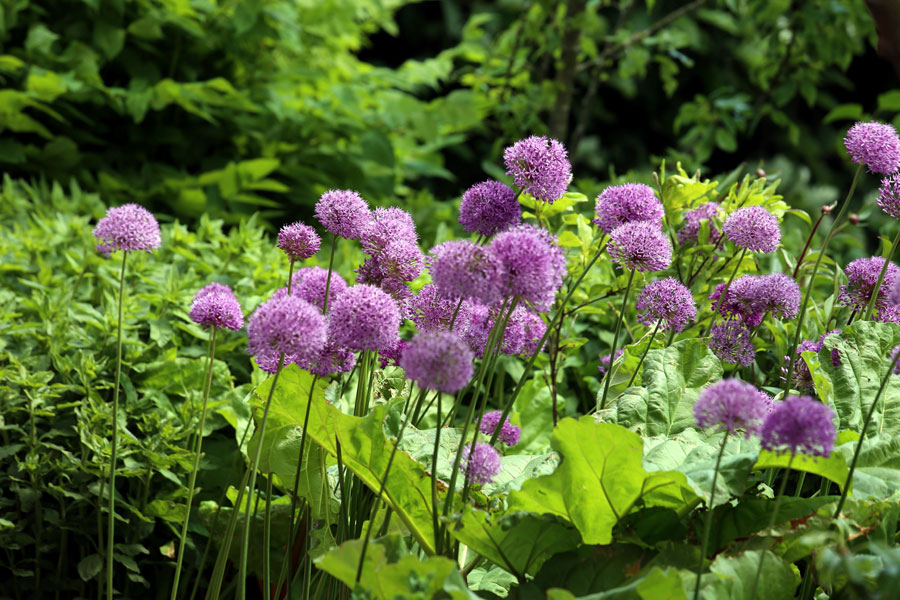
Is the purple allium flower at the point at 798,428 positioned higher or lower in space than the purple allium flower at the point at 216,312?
higher

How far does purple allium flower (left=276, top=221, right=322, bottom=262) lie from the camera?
4.00 feet

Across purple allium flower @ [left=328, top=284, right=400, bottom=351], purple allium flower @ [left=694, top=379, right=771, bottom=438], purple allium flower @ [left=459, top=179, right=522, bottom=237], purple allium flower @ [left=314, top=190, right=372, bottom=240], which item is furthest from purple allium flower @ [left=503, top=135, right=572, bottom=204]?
purple allium flower @ [left=694, top=379, right=771, bottom=438]

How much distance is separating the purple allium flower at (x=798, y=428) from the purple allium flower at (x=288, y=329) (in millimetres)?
472

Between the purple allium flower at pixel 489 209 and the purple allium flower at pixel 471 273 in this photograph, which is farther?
the purple allium flower at pixel 489 209

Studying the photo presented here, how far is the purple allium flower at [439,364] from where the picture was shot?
2.78ft

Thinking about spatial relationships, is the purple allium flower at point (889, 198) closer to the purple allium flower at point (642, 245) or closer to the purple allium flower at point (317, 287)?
the purple allium flower at point (642, 245)

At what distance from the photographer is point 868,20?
332 cm

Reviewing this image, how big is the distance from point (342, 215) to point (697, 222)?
2.87 ft

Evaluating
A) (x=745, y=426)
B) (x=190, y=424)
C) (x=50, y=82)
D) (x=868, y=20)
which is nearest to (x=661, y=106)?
(x=868, y=20)

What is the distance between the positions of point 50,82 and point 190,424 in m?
2.19

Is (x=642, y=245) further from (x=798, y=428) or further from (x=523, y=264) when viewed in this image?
(x=798, y=428)

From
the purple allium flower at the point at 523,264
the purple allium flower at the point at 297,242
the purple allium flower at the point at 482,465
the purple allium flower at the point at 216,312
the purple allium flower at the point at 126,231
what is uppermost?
the purple allium flower at the point at 523,264

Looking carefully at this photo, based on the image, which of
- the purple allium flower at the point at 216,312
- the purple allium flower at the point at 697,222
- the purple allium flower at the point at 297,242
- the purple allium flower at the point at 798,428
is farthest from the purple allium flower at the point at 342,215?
the purple allium flower at the point at 697,222

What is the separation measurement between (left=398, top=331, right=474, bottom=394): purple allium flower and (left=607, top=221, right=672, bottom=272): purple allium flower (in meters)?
0.38
